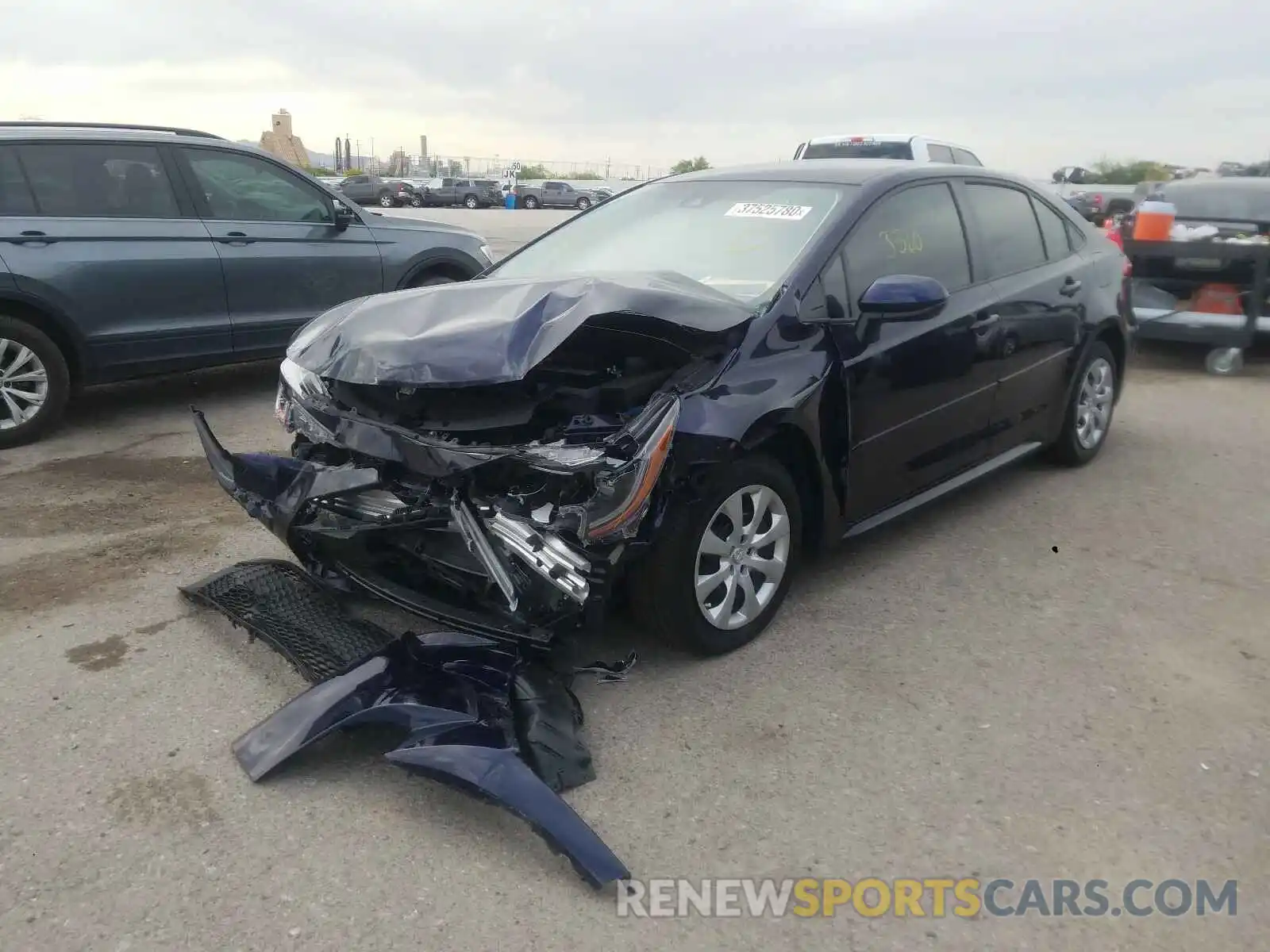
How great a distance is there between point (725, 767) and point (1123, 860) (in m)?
1.06

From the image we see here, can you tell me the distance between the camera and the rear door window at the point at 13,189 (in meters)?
5.92

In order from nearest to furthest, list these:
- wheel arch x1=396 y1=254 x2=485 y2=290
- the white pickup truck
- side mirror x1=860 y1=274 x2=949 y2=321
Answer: side mirror x1=860 y1=274 x2=949 y2=321 → wheel arch x1=396 y1=254 x2=485 y2=290 → the white pickup truck

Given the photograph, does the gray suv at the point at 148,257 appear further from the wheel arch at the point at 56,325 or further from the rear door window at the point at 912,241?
the rear door window at the point at 912,241

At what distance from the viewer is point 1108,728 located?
3164 mm

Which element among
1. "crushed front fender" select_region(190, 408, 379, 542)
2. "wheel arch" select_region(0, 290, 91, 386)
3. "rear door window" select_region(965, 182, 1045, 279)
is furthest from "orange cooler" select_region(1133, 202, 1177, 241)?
"wheel arch" select_region(0, 290, 91, 386)

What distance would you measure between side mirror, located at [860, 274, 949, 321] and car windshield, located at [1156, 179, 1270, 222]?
22.6 ft

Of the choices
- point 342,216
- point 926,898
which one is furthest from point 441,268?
point 926,898

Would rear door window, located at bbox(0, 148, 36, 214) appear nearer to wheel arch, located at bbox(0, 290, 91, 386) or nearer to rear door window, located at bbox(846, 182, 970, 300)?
wheel arch, located at bbox(0, 290, 91, 386)

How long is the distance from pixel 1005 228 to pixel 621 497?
2979mm

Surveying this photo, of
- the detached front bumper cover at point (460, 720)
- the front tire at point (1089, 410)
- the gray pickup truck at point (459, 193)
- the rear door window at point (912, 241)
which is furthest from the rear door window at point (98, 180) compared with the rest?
the gray pickup truck at point (459, 193)

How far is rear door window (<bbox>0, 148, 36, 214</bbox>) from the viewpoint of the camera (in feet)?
19.4

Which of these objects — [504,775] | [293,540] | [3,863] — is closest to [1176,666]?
[504,775]

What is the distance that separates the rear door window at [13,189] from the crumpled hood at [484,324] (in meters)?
3.56

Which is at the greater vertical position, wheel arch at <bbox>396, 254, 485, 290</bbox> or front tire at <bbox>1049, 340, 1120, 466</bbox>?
wheel arch at <bbox>396, 254, 485, 290</bbox>
